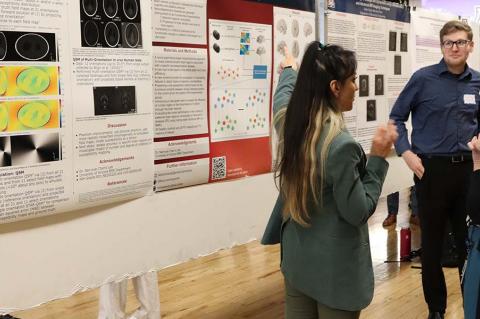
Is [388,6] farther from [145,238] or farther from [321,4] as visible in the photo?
[145,238]

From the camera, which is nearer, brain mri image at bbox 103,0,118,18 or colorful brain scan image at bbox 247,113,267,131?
brain mri image at bbox 103,0,118,18

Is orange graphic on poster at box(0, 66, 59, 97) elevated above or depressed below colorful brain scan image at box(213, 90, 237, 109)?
above

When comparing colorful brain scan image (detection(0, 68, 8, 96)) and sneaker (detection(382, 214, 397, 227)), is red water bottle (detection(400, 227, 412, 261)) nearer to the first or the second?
sneaker (detection(382, 214, 397, 227))

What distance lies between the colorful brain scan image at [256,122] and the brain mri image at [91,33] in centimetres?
94

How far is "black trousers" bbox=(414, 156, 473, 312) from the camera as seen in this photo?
3037 mm

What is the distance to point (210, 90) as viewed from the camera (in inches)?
99.7

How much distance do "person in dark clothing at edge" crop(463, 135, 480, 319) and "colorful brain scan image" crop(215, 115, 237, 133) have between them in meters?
1.11

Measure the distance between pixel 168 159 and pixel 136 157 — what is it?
0.61 ft

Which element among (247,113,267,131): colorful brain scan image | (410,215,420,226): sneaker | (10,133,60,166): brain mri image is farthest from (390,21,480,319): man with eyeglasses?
(410,215,420,226): sneaker

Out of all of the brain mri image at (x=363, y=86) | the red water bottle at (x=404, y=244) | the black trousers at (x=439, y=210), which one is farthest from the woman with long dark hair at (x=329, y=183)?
the red water bottle at (x=404, y=244)

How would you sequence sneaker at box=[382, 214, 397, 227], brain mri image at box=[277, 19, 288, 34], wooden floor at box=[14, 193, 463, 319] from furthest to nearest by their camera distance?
sneaker at box=[382, 214, 397, 227] → wooden floor at box=[14, 193, 463, 319] → brain mri image at box=[277, 19, 288, 34]

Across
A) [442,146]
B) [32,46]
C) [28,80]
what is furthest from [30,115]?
[442,146]

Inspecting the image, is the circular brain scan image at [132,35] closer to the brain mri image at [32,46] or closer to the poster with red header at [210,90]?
the poster with red header at [210,90]

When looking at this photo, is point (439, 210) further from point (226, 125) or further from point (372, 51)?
→ point (226, 125)
